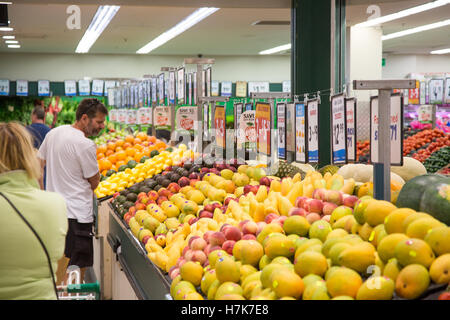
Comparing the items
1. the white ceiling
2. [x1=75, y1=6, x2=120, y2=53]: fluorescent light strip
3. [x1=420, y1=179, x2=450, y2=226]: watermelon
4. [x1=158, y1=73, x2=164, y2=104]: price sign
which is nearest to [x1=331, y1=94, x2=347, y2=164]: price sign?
[x1=420, y1=179, x2=450, y2=226]: watermelon

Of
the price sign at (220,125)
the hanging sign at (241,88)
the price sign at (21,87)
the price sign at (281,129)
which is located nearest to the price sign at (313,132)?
the price sign at (281,129)

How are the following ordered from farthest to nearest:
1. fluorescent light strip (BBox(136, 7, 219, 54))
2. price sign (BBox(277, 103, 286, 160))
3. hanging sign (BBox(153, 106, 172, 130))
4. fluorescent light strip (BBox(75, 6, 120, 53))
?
fluorescent light strip (BBox(136, 7, 219, 54))
fluorescent light strip (BBox(75, 6, 120, 53))
hanging sign (BBox(153, 106, 172, 130))
price sign (BBox(277, 103, 286, 160))

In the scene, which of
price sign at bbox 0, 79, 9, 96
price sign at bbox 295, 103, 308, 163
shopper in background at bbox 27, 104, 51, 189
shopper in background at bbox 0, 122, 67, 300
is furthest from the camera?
price sign at bbox 0, 79, 9, 96

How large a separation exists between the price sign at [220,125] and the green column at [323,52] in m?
0.94

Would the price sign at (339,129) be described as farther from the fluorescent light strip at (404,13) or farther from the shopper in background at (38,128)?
the fluorescent light strip at (404,13)

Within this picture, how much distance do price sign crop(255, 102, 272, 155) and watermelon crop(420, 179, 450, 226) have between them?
1.74 metres

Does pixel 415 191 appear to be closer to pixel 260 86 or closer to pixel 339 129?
pixel 339 129

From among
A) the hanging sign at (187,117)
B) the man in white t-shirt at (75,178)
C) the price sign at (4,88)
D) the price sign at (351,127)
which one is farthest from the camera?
the price sign at (4,88)

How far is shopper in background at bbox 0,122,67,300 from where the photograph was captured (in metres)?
2.18

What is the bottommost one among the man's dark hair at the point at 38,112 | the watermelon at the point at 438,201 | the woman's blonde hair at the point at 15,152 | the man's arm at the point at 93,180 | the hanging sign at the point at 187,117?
the man's arm at the point at 93,180

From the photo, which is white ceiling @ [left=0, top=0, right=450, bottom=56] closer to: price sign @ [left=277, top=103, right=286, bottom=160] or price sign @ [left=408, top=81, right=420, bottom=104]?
price sign @ [left=408, top=81, right=420, bottom=104]

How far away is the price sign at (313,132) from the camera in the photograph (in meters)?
3.28
